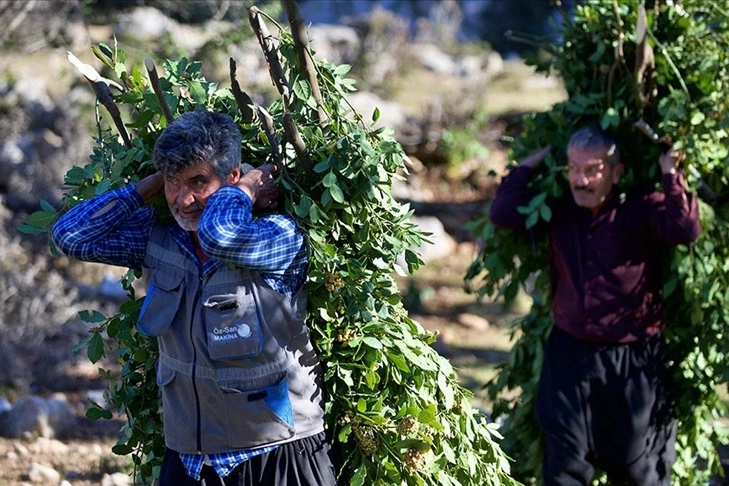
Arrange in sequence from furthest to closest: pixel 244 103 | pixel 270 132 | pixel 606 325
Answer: pixel 606 325
pixel 244 103
pixel 270 132

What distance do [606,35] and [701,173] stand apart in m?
0.70

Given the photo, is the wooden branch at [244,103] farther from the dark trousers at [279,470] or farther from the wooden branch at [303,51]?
the dark trousers at [279,470]

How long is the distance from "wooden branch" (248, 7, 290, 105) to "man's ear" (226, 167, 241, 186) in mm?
264

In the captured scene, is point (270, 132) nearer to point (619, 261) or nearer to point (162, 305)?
point (162, 305)

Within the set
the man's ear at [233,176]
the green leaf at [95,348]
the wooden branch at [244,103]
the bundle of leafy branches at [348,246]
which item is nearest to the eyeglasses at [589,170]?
the bundle of leafy branches at [348,246]

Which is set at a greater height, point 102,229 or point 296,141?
point 296,141

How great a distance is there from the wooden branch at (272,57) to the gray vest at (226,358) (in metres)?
0.57

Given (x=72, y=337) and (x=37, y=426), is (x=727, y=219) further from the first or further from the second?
(x=72, y=337)

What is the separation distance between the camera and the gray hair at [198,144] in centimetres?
281

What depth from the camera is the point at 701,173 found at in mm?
4398

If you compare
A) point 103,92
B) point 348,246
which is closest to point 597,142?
point 348,246

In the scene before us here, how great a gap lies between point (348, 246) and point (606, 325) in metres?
1.39

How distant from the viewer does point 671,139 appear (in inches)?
166

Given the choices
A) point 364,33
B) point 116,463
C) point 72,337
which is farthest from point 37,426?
point 364,33
